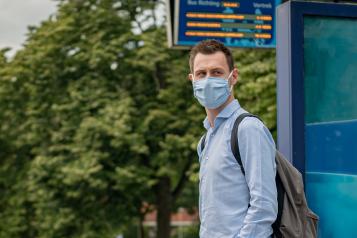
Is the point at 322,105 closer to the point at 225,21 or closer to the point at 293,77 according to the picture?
the point at 293,77

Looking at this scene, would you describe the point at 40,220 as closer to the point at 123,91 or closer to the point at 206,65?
the point at 123,91

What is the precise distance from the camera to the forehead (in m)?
3.06

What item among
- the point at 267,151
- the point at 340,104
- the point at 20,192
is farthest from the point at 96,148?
the point at 267,151

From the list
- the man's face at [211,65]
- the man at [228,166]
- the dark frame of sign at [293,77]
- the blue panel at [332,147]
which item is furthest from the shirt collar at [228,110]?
the blue panel at [332,147]

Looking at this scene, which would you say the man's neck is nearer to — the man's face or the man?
the man

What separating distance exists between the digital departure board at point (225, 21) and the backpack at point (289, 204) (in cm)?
555

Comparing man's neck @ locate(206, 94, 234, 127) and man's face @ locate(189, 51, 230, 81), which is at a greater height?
man's face @ locate(189, 51, 230, 81)

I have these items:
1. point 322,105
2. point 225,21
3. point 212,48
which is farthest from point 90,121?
point 212,48

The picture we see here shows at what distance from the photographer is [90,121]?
1798cm

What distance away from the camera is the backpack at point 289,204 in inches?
116

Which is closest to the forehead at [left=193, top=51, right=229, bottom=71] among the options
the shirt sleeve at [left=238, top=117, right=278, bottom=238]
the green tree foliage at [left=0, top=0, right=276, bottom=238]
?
the shirt sleeve at [left=238, top=117, right=278, bottom=238]

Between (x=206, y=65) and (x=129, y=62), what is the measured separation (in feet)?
53.4

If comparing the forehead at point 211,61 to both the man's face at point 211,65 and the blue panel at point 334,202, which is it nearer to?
the man's face at point 211,65

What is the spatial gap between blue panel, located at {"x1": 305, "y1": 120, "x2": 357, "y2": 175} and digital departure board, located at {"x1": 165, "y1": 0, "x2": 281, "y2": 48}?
4453 mm
